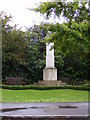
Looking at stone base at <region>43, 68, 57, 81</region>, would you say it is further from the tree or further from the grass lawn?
the tree

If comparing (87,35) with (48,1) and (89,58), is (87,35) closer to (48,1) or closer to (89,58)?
(48,1)

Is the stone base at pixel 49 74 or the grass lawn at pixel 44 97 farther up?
the stone base at pixel 49 74

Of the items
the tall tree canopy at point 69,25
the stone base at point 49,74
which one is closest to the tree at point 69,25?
the tall tree canopy at point 69,25

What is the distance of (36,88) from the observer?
62.6ft

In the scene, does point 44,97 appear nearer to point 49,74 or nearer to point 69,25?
point 69,25

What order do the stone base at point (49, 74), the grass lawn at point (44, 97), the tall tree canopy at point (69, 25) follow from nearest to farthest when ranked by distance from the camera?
the tall tree canopy at point (69, 25) < the grass lawn at point (44, 97) < the stone base at point (49, 74)

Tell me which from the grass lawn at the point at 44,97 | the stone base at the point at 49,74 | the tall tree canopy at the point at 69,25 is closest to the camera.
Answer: the tall tree canopy at the point at 69,25

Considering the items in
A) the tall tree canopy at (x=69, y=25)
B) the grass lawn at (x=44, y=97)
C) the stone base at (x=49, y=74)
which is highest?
the tall tree canopy at (x=69, y=25)

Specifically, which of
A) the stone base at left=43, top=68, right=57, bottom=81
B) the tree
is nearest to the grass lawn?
the tree

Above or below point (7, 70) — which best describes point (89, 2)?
above

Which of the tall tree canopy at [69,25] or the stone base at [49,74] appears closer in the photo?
the tall tree canopy at [69,25]

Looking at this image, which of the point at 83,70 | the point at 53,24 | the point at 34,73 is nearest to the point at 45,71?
the point at 34,73

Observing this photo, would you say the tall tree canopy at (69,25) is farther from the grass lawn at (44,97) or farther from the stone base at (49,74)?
the stone base at (49,74)

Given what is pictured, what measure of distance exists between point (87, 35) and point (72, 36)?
0.45 metres
